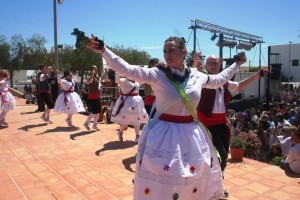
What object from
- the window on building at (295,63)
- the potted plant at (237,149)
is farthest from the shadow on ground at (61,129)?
the window on building at (295,63)

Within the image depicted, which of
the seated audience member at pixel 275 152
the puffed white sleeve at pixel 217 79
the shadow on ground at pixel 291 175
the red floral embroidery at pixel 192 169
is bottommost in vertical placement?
the seated audience member at pixel 275 152

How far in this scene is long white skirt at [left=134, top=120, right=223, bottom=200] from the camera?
2.76 m

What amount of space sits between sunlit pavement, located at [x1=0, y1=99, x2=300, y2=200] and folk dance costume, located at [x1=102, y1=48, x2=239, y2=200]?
1.80 meters

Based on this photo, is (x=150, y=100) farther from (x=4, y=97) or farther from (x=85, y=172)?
(x=4, y=97)

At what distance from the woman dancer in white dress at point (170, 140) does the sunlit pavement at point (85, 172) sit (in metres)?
1.79

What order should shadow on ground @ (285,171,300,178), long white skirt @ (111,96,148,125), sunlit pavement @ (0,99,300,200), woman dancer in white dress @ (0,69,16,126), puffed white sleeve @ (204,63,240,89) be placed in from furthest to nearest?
woman dancer in white dress @ (0,69,16,126) → long white skirt @ (111,96,148,125) → shadow on ground @ (285,171,300,178) → sunlit pavement @ (0,99,300,200) → puffed white sleeve @ (204,63,240,89)

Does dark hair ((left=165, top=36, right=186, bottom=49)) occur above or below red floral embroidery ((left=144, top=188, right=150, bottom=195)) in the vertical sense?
above

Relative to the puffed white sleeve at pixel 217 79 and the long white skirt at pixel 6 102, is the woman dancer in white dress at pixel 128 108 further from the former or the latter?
the long white skirt at pixel 6 102

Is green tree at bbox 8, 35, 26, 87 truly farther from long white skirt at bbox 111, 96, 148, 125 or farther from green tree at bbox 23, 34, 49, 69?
long white skirt at bbox 111, 96, 148, 125

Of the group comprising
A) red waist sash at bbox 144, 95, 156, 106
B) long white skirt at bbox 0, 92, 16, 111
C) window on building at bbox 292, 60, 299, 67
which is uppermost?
window on building at bbox 292, 60, 299, 67

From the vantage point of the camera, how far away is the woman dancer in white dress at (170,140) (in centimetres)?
277

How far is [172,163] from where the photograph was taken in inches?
109

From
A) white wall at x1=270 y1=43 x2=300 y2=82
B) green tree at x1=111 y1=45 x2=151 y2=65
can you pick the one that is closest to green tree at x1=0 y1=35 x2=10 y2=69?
green tree at x1=111 y1=45 x2=151 y2=65

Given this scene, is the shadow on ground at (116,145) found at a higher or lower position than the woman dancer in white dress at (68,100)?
lower
